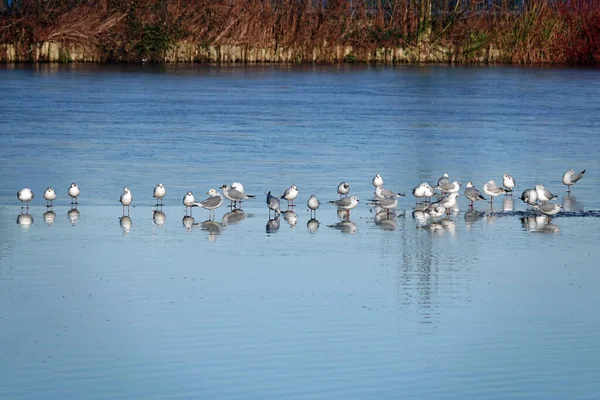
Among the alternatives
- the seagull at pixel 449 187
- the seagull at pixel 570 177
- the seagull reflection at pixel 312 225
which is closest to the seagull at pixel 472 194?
the seagull at pixel 449 187

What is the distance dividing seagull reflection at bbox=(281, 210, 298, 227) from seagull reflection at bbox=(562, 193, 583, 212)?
2795 millimetres

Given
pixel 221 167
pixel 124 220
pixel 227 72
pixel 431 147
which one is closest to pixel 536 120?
pixel 431 147

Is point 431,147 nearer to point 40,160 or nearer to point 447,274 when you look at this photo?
point 40,160

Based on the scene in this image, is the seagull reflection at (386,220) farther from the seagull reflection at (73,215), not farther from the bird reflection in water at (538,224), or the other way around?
the seagull reflection at (73,215)

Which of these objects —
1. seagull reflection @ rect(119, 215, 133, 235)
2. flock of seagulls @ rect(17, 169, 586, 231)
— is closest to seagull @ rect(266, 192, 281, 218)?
flock of seagulls @ rect(17, 169, 586, 231)

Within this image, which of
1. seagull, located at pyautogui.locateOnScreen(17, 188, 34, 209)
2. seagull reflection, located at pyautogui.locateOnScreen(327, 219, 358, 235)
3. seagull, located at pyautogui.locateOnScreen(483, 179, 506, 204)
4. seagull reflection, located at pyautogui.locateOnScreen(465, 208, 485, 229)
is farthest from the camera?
seagull, located at pyautogui.locateOnScreen(483, 179, 506, 204)

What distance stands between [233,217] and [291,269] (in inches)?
110

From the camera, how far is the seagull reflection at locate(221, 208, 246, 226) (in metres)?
12.9

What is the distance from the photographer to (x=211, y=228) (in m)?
12.5

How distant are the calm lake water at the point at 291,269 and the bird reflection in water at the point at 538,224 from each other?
0.19 ft

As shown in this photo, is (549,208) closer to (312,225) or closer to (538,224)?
(538,224)

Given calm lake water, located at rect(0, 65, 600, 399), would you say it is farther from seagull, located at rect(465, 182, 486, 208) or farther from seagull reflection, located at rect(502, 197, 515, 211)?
seagull, located at rect(465, 182, 486, 208)

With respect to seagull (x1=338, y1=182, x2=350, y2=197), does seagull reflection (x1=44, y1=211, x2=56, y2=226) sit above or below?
below

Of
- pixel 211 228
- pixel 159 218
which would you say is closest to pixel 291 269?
pixel 211 228
